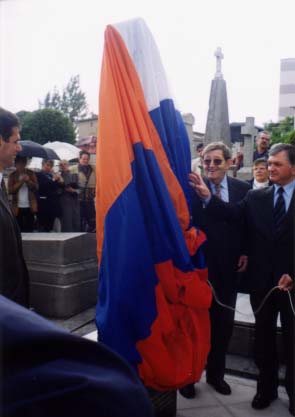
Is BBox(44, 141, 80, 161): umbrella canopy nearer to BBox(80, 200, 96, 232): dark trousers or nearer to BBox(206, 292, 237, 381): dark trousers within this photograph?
BBox(80, 200, 96, 232): dark trousers

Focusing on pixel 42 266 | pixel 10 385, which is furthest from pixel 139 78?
pixel 42 266

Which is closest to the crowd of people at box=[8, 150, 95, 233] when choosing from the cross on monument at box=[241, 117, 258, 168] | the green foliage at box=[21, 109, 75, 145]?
the cross on monument at box=[241, 117, 258, 168]

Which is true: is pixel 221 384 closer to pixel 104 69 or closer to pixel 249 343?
pixel 249 343

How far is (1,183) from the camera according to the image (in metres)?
2.64

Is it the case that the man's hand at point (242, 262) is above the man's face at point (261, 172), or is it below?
below

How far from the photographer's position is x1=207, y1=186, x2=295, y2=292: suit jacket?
3008mm

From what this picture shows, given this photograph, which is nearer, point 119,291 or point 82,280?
point 119,291

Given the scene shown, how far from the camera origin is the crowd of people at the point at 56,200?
6.79 m

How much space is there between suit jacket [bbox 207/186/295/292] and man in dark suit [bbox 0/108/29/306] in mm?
1395

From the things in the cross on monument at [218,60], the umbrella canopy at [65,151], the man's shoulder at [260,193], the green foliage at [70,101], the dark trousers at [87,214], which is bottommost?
the dark trousers at [87,214]

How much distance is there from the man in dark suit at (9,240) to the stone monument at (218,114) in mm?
7229

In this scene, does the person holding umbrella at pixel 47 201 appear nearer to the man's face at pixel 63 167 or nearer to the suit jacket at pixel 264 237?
the man's face at pixel 63 167

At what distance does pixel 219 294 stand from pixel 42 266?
2.04 metres

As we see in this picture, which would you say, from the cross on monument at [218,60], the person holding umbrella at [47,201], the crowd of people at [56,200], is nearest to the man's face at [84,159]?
the crowd of people at [56,200]
